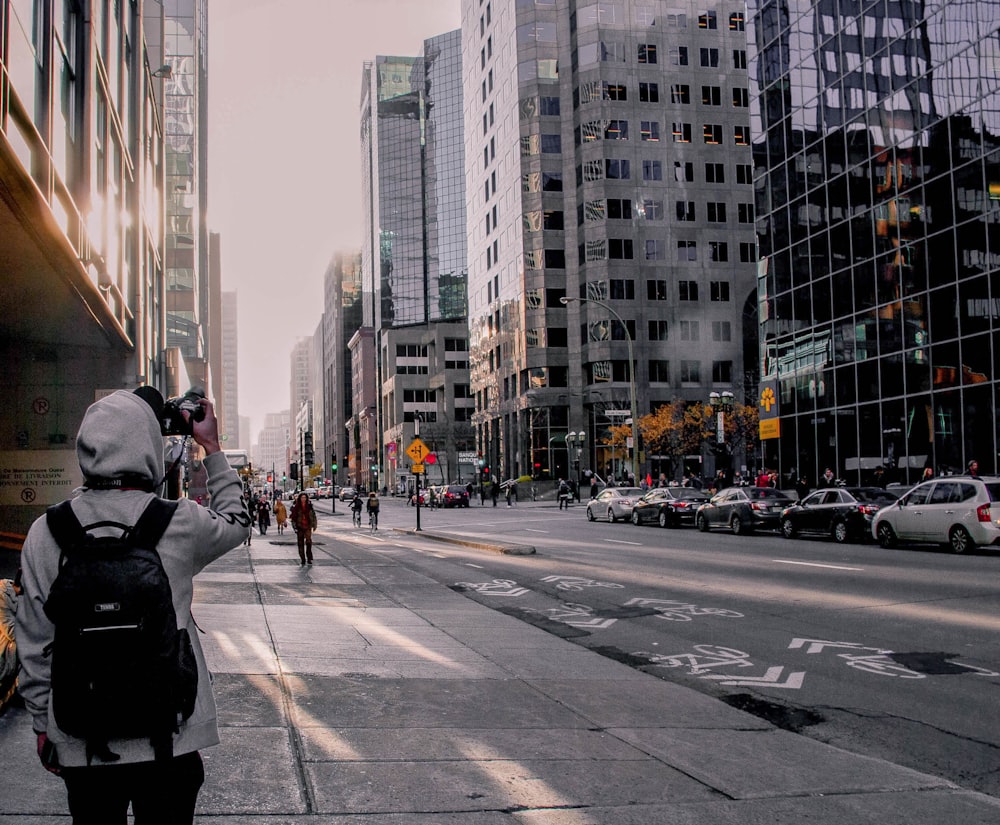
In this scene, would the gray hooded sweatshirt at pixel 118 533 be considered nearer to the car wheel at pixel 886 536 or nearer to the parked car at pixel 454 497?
the car wheel at pixel 886 536

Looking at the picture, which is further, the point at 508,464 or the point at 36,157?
the point at 508,464

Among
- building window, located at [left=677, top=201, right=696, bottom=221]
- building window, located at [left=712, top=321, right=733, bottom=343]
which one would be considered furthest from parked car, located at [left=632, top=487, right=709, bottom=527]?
building window, located at [left=677, top=201, right=696, bottom=221]

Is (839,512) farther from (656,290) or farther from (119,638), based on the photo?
(656,290)

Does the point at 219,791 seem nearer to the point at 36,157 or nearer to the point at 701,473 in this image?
the point at 36,157

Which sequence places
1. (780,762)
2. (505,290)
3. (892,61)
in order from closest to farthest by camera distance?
(780,762)
(892,61)
(505,290)

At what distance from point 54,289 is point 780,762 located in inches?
575

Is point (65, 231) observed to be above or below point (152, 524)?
above

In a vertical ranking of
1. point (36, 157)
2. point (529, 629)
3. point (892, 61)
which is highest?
point (892, 61)

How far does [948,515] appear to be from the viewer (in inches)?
809

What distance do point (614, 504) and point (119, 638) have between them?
37535 mm

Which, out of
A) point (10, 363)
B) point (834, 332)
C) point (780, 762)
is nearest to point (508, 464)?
point (834, 332)

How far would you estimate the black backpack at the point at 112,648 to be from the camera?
2.81 m

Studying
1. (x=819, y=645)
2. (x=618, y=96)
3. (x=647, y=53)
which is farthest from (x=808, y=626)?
(x=647, y=53)

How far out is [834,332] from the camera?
39.0 metres
